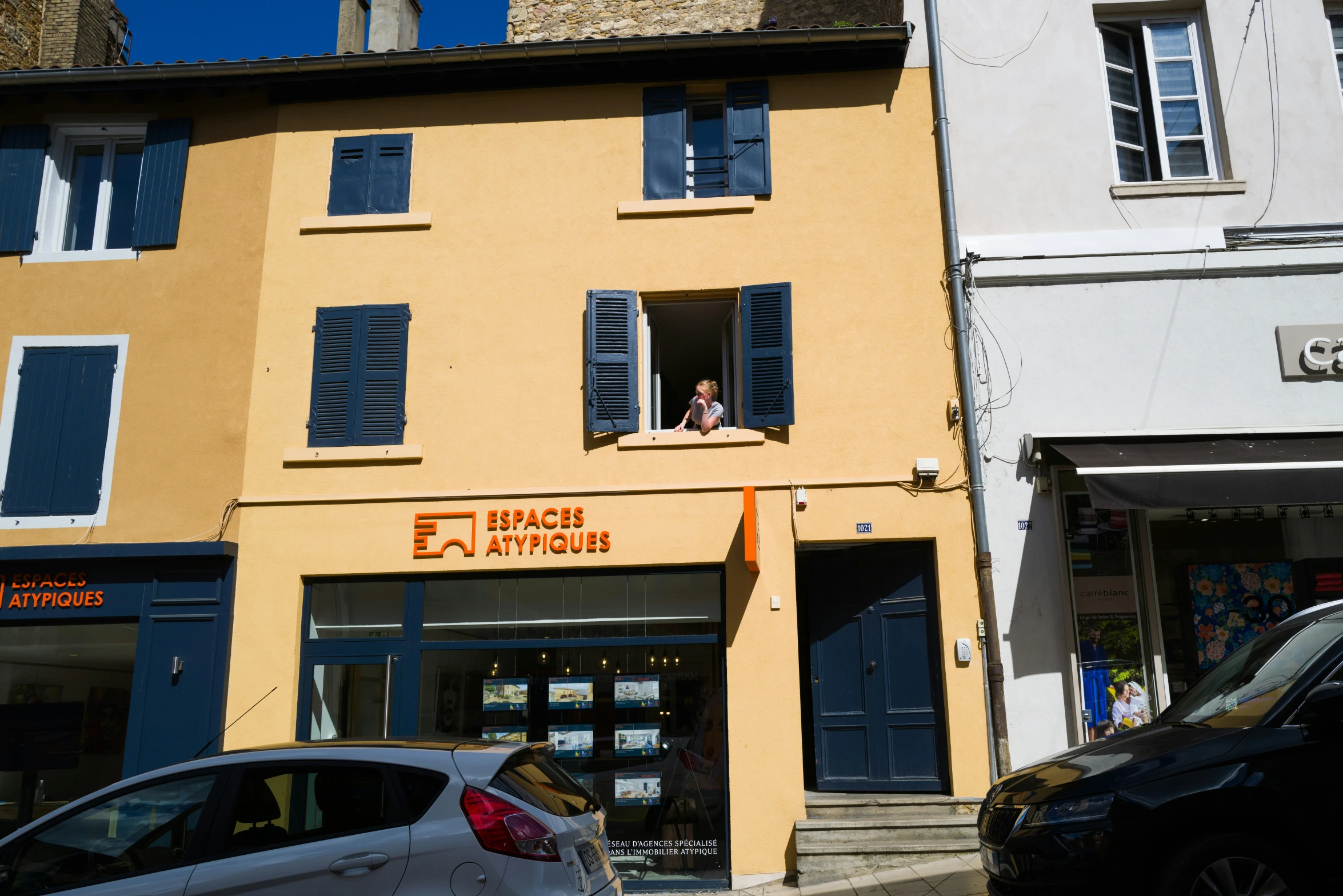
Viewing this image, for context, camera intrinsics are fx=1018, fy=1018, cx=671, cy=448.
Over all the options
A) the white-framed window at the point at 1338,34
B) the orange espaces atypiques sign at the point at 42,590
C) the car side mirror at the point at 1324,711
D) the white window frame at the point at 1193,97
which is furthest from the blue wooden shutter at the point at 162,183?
the white-framed window at the point at 1338,34

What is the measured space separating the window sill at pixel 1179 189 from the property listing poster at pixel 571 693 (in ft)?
23.6

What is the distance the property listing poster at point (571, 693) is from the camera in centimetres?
971

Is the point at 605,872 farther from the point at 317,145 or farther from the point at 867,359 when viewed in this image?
the point at 317,145

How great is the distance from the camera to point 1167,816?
16.1 feet

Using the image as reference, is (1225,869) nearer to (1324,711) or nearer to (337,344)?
(1324,711)

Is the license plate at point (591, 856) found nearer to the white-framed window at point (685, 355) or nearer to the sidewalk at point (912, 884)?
the sidewalk at point (912, 884)

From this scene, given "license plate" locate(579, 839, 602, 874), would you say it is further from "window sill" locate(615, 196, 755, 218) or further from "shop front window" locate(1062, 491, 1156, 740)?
"window sill" locate(615, 196, 755, 218)

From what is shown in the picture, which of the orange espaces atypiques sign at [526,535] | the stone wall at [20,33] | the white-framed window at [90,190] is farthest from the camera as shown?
the stone wall at [20,33]

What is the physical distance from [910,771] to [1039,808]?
4.46 meters

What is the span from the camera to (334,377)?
10539 millimetres

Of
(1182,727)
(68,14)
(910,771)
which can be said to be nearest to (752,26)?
(68,14)

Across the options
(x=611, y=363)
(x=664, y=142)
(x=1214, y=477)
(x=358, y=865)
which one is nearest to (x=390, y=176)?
(x=664, y=142)

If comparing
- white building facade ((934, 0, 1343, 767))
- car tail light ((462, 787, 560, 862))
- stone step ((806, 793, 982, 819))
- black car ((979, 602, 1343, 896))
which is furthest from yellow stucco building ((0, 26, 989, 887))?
car tail light ((462, 787, 560, 862))

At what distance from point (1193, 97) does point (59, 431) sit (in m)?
12.4
